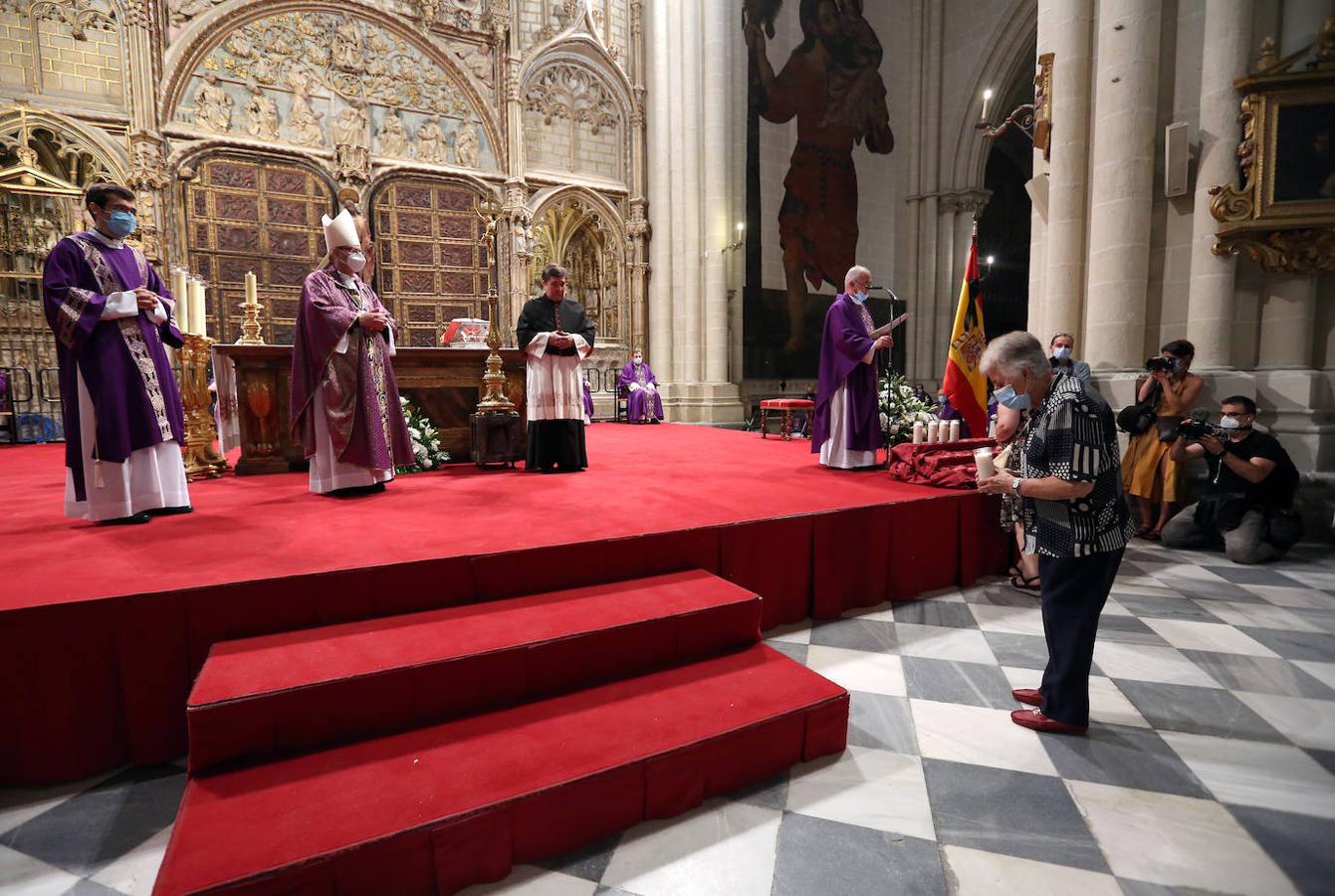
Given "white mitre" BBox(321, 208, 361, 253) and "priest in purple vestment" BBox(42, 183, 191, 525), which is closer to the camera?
"priest in purple vestment" BBox(42, 183, 191, 525)

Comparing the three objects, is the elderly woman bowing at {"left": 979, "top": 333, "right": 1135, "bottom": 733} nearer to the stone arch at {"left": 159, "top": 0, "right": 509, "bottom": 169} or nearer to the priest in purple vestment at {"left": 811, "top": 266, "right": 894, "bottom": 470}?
the priest in purple vestment at {"left": 811, "top": 266, "right": 894, "bottom": 470}

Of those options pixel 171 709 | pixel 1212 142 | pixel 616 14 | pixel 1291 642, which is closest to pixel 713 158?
pixel 616 14

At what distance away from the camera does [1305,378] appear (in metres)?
5.50

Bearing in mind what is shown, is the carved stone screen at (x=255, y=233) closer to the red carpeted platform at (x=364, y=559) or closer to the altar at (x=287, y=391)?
the altar at (x=287, y=391)

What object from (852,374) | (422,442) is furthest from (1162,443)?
(422,442)

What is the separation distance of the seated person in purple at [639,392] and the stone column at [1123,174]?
7.53 m

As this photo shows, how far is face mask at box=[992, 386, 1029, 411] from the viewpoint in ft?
8.30

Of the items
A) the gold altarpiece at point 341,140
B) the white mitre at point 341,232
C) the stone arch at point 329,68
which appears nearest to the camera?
the white mitre at point 341,232

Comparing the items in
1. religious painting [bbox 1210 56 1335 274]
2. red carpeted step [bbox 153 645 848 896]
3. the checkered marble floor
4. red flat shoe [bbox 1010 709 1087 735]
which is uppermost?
religious painting [bbox 1210 56 1335 274]

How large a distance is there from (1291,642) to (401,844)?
443 cm

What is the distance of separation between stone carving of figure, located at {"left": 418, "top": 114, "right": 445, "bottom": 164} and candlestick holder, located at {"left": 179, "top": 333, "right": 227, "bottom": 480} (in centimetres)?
757

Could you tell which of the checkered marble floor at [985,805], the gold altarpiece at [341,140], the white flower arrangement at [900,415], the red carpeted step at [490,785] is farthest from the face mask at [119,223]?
the gold altarpiece at [341,140]

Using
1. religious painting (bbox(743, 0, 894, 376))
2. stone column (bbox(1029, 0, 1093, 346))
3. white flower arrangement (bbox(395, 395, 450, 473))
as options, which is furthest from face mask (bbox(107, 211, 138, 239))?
religious painting (bbox(743, 0, 894, 376))

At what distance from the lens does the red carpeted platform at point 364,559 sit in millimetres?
2348
